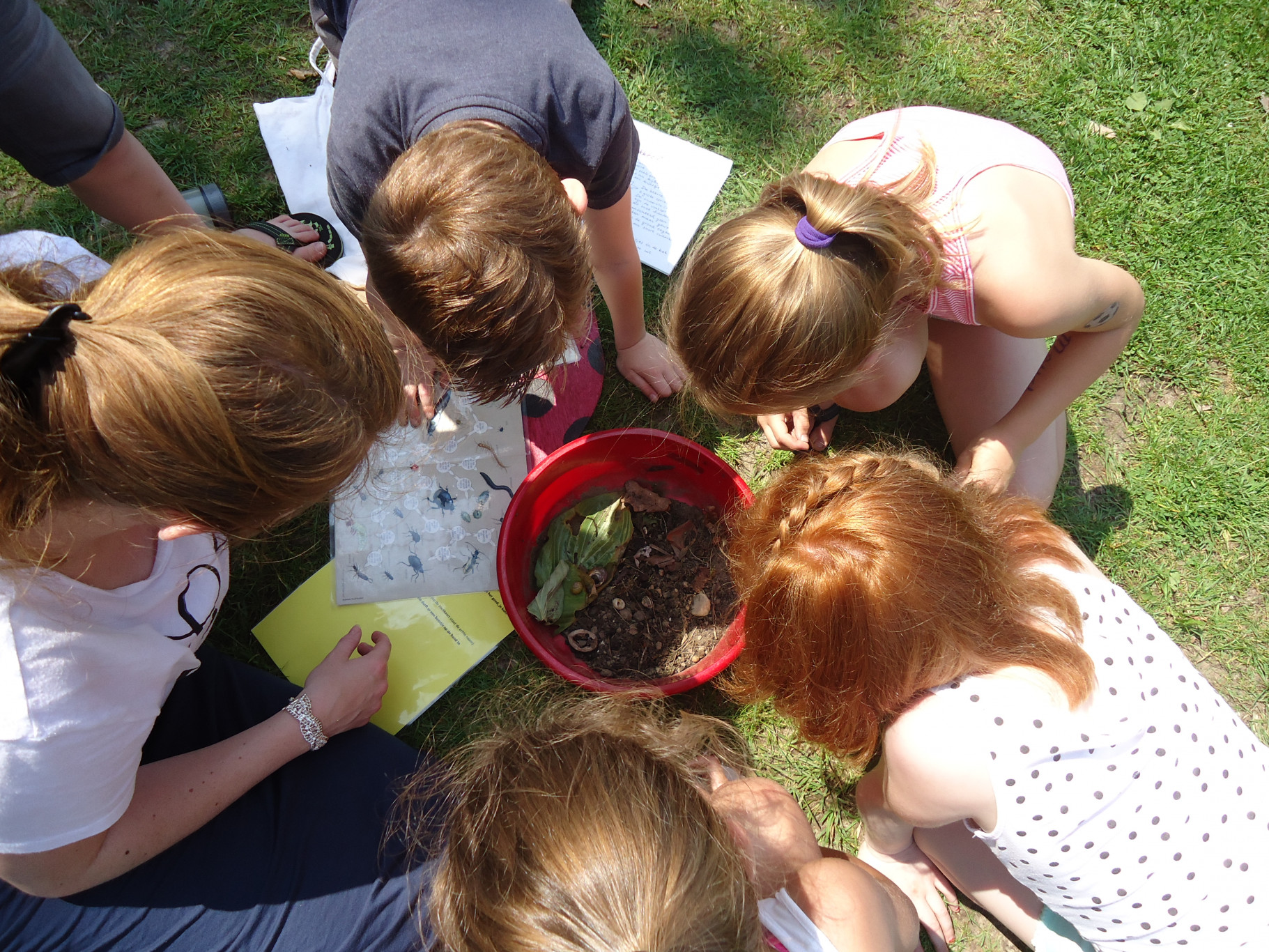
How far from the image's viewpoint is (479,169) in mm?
1228

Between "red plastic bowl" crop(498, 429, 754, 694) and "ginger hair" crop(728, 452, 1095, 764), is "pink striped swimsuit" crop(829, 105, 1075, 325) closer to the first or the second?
"ginger hair" crop(728, 452, 1095, 764)

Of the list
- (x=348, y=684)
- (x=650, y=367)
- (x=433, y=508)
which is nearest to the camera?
(x=348, y=684)

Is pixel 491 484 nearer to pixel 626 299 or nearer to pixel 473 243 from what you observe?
pixel 626 299

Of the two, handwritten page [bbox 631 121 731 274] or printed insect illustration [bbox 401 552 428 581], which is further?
handwritten page [bbox 631 121 731 274]

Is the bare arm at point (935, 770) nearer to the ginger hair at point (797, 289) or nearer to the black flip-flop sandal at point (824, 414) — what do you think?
the ginger hair at point (797, 289)

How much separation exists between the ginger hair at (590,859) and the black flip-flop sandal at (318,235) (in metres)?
1.65

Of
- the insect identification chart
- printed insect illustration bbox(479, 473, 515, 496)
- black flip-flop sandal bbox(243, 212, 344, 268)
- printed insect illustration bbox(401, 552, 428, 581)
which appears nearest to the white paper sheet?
black flip-flop sandal bbox(243, 212, 344, 268)

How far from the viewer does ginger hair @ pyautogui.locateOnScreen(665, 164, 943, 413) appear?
1.26 meters

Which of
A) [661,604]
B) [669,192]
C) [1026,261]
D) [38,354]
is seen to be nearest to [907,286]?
[1026,261]

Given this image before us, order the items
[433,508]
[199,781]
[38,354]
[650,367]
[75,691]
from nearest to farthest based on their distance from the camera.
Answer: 1. [38,354]
2. [75,691]
3. [199,781]
4. [433,508]
5. [650,367]

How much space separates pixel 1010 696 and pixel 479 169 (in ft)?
4.24

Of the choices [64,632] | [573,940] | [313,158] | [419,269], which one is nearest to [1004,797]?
[573,940]

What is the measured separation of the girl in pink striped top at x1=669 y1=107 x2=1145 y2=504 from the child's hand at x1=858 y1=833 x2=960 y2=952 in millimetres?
1003

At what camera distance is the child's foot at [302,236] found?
2096 millimetres
